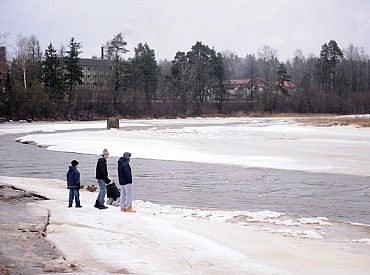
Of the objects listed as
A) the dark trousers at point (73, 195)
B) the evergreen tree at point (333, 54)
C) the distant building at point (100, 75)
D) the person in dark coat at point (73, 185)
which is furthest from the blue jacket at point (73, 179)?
the evergreen tree at point (333, 54)

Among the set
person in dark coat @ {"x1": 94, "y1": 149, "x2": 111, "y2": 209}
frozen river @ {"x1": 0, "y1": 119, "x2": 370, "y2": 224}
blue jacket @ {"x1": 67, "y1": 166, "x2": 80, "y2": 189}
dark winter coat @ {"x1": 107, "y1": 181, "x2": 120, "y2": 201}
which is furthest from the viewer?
frozen river @ {"x1": 0, "y1": 119, "x2": 370, "y2": 224}

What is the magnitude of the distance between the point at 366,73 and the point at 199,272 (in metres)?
156

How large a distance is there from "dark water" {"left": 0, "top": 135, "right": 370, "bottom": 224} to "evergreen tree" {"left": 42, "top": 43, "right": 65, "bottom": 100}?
69.6m

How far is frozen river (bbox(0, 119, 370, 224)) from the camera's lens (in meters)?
20.6

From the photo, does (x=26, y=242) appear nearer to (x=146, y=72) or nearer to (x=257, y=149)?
(x=257, y=149)

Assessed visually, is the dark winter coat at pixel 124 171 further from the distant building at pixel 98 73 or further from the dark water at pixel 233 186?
the distant building at pixel 98 73

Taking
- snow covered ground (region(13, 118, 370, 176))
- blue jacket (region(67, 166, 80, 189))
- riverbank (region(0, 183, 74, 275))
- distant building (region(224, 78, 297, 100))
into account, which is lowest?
riverbank (region(0, 183, 74, 275))

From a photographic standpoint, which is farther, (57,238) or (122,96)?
(122,96)

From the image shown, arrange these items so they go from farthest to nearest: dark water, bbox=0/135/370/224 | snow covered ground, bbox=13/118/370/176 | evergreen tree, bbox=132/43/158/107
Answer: evergreen tree, bbox=132/43/158/107 → snow covered ground, bbox=13/118/370/176 → dark water, bbox=0/135/370/224

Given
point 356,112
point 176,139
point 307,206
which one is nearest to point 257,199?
point 307,206

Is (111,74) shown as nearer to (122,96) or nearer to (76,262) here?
(122,96)

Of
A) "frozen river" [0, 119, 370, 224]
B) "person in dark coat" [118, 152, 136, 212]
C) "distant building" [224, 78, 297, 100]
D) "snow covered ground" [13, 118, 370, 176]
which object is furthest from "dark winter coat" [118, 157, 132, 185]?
"distant building" [224, 78, 297, 100]

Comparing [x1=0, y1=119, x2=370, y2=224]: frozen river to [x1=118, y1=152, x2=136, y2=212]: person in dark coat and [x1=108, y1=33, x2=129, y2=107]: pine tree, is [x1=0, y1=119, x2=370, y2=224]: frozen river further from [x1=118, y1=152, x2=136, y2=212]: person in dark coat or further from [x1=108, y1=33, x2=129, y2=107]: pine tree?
[x1=108, y1=33, x2=129, y2=107]: pine tree

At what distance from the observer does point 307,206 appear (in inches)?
778
